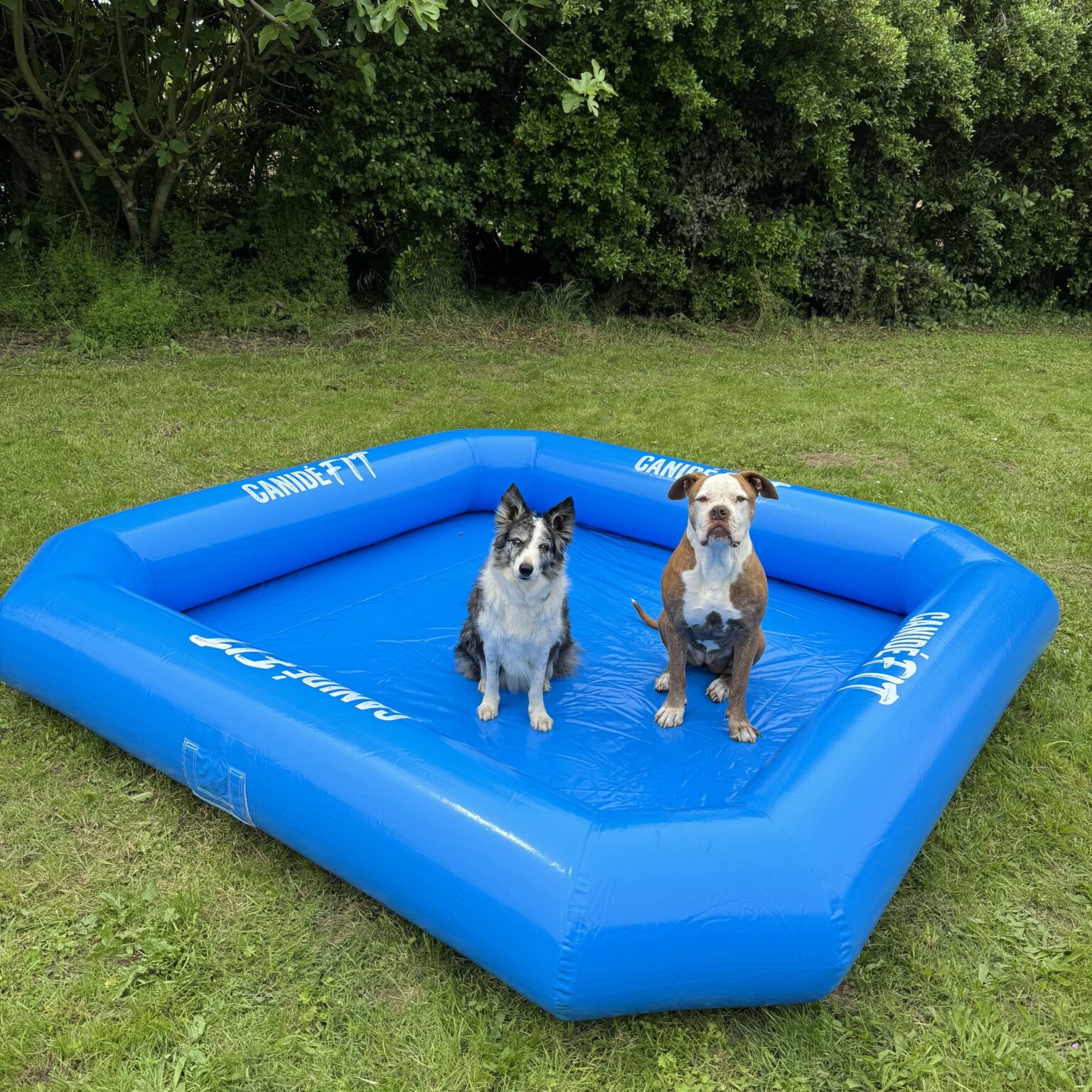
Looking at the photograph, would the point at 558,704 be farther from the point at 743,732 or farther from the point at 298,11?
the point at 298,11

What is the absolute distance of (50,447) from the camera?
287 inches

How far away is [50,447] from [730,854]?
6542 mm

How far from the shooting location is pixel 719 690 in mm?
4406

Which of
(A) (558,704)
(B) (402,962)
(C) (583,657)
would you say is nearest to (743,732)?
(A) (558,704)

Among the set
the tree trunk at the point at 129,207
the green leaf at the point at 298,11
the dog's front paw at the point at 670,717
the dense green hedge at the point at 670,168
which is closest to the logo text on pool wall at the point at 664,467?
the dog's front paw at the point at 670,717

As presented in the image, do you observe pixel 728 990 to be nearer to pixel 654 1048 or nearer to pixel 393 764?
pixel 654 1048

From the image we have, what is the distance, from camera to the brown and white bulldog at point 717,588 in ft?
12.0

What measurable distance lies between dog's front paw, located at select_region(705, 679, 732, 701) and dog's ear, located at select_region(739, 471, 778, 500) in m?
1.00

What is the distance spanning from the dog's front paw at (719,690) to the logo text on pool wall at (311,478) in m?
2.75

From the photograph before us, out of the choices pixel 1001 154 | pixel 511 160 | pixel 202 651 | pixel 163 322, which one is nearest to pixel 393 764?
pixel 202 651

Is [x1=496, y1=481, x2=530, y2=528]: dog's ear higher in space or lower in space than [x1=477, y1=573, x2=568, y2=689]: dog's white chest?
higher

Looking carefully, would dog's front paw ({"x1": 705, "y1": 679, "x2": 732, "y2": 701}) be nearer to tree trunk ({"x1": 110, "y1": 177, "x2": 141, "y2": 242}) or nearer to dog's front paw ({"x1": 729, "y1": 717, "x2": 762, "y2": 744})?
dog's front paw ({"x1": 729, "y1": 717, "x2": 762, "y2": 744})

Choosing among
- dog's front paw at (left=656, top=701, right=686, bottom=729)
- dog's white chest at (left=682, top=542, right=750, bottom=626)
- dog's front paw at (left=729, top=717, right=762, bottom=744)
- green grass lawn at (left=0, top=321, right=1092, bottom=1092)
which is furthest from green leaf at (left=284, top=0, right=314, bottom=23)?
dog's front paw at (left=729, top=717, right=762, bottom=744)

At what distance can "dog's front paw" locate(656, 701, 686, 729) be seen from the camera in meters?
4.18
